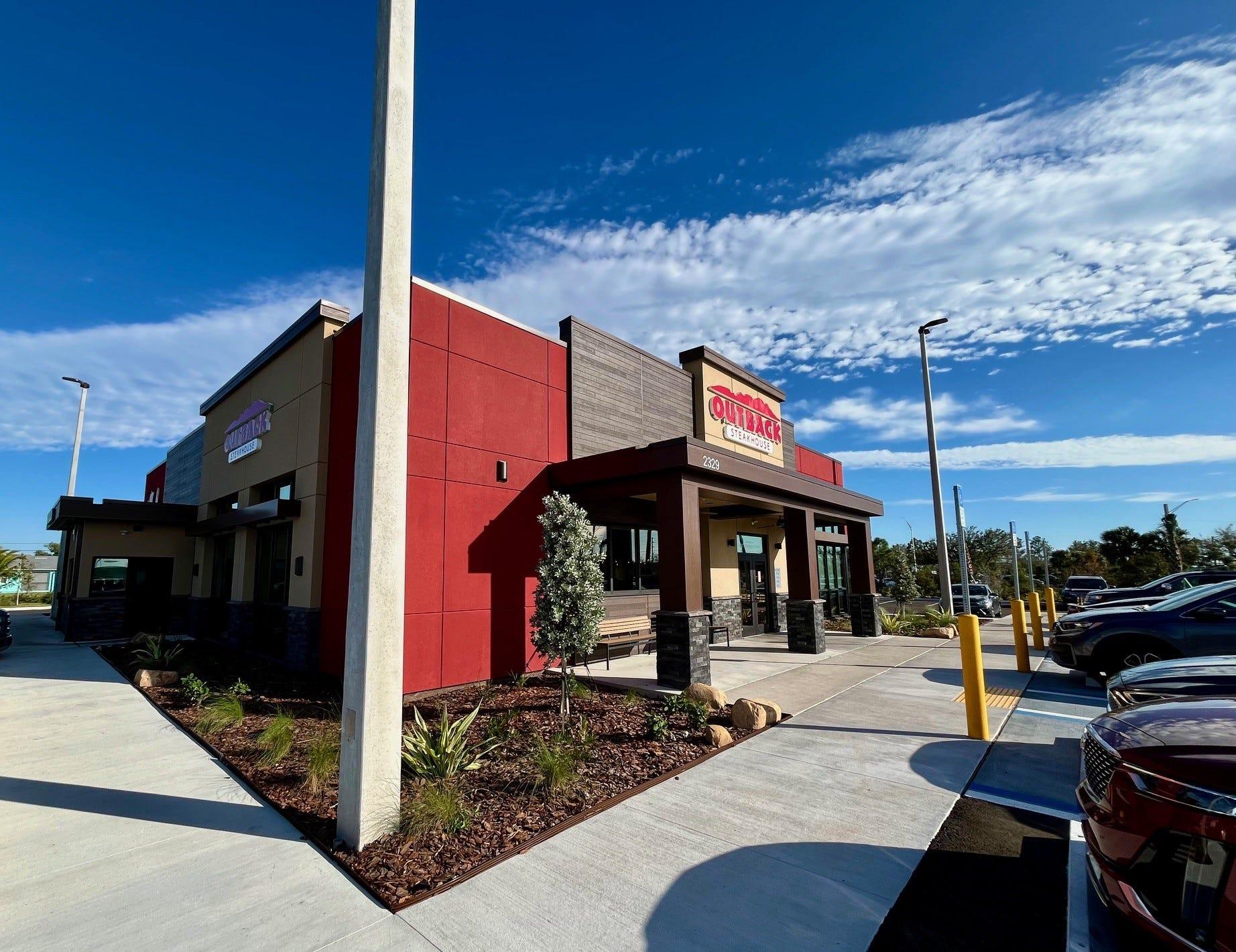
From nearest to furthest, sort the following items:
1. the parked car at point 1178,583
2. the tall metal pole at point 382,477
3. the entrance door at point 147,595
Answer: the tall metal pole at point 382,477, the parked car at point 1178,583, the entrance door at point 147,595

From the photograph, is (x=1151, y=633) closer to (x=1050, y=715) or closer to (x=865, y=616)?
(x=1050, y=715)

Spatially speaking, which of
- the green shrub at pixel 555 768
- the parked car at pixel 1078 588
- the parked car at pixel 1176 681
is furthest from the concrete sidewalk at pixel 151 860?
the parked car at pixel 1078 588

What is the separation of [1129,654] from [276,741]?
1192cm

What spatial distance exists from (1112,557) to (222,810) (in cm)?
5383

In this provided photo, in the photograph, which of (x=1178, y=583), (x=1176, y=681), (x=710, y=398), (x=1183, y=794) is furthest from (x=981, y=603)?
(x=1183, y=794)

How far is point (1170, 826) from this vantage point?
271cm

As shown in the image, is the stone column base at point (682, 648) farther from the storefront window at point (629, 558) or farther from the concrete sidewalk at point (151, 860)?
the concrete sidewalk at point (151, 860)

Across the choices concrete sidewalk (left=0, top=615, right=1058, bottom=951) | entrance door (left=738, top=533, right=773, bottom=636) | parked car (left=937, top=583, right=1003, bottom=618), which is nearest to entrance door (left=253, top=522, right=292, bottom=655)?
concrete sidewalk (left=0, top=615, right=1058, bottom=951)

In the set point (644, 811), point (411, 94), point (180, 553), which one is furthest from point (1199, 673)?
point (180, 553)

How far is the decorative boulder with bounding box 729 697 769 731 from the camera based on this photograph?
7.48 meters

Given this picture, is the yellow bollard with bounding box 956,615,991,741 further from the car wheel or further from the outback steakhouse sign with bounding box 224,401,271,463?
the outback steakhouse sign with bounding box 224,401,271,463

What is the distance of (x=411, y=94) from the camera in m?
5.28

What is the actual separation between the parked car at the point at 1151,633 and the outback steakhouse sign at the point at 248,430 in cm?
1649

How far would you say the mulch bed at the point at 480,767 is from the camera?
4.29 meters
